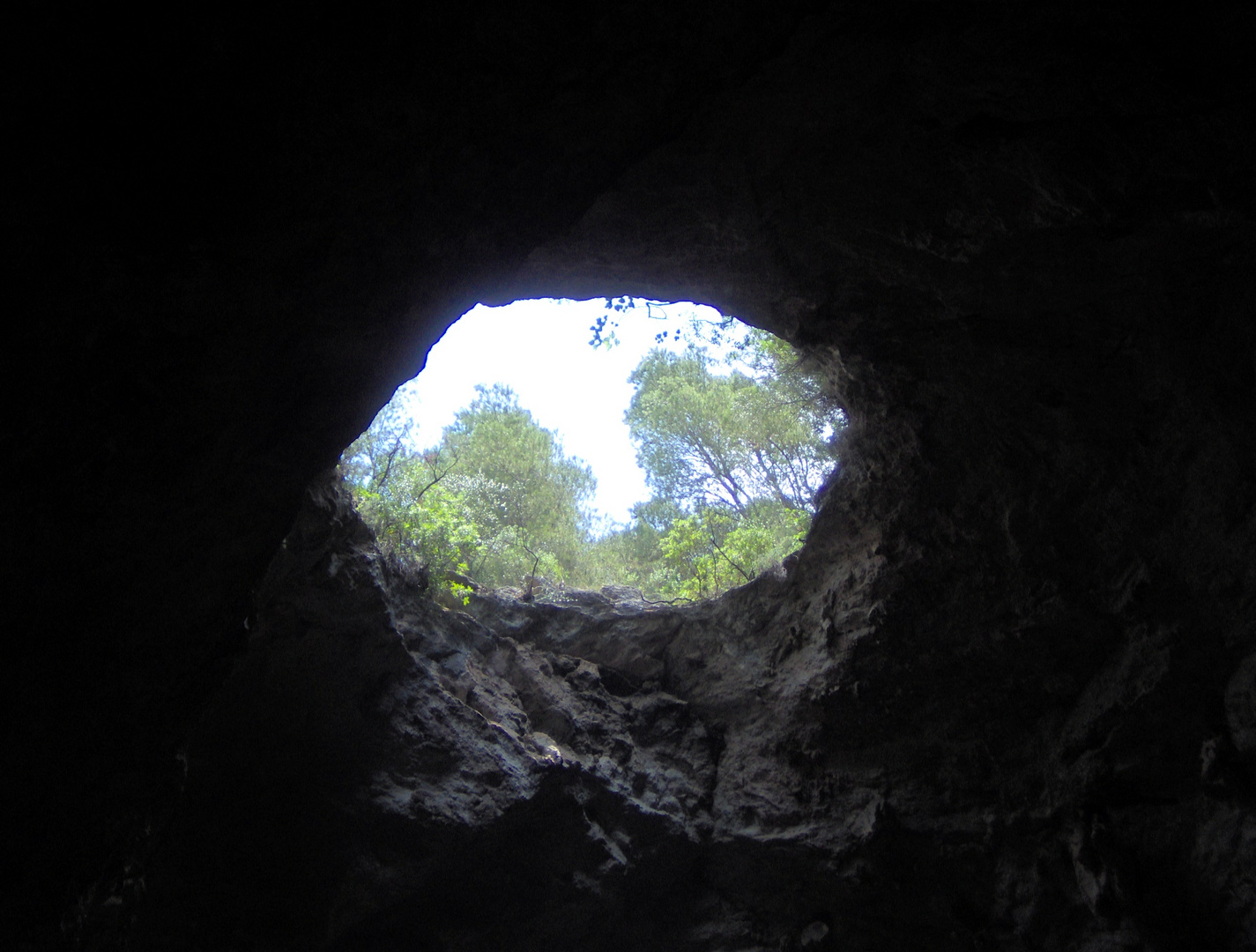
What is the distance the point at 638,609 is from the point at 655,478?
1257 cm

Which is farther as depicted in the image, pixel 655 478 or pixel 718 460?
pixel 655 478

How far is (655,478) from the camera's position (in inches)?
791

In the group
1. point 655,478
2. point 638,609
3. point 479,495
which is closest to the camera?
point 638,609

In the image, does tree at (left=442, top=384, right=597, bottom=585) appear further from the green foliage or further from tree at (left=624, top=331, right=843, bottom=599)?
tree at (left=624, top=331, right=843, bottom=599)

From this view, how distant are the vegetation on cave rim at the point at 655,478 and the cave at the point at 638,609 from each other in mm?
3976

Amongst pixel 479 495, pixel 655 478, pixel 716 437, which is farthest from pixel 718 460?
pixel 479 495

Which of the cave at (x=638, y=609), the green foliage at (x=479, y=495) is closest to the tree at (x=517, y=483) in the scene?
the green foliage at (x=479, y=495)

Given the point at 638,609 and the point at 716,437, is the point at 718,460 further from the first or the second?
the point at 638,609

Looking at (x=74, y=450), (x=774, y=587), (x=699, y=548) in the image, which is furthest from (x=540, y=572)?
(x=74, y=450)

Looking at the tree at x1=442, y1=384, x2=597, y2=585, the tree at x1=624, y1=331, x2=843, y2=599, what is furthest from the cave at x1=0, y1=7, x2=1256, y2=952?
the tree at x1=442, y1=384, x2=597, y2=585

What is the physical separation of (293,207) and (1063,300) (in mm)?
4287

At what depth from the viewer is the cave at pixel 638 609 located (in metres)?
2.87

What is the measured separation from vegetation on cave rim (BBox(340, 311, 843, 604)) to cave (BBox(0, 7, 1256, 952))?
398 centimetres

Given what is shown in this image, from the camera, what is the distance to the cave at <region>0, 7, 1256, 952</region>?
2.87 m
